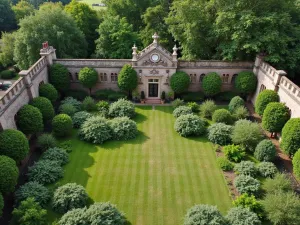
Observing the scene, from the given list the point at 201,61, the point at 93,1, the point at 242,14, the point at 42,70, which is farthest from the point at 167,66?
the point at 93,1

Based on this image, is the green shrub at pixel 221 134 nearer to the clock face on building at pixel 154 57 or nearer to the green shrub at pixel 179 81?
the green shrub at pixel 179 81

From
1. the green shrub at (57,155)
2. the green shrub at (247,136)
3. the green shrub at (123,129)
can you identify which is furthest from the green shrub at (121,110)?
the green shrub at (247,136)

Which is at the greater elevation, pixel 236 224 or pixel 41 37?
pixel 41 37

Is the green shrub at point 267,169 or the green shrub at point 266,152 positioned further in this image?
the green shrub at point 266,152

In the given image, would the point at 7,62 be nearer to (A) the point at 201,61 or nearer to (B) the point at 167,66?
(B) the point at 167,66

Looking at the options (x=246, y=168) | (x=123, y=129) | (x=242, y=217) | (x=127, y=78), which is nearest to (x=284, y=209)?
(x=242, y=217)

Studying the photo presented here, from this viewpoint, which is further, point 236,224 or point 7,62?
point 7,62
